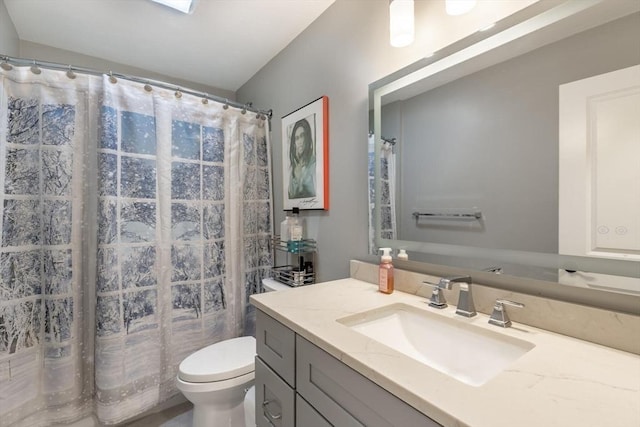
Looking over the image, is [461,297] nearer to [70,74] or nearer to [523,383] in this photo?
[523,383]

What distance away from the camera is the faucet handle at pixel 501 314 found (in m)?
0.79

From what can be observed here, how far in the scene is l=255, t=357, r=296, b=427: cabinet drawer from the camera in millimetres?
843

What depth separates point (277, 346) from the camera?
91 centimetres

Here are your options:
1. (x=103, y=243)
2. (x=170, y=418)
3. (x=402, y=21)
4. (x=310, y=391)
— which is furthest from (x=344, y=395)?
(x=170, y=418)

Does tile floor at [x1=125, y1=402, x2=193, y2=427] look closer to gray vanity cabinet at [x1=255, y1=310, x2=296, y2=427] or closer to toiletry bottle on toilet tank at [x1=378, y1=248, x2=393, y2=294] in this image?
gray vanity cabinet at [x1=255, y1=310, x2=296, y2=427]

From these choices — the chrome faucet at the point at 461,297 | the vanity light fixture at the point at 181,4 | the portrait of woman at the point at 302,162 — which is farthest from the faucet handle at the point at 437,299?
the vanity light fixture at the point at 181,4

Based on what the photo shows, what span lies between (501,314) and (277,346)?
2.22 ft

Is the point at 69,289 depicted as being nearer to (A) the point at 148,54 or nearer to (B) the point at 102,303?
(B) the point at 102,303

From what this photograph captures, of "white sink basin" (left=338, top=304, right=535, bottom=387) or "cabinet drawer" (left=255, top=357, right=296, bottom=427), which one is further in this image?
"cabinet drawer" (left=255, top=357, right=296, bottom=427)

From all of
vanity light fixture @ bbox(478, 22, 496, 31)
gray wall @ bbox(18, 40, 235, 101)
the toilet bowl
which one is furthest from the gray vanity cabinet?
gray wall @ bbox(18, 40, 235, 101)

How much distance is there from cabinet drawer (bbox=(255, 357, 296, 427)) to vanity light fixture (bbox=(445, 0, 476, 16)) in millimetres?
1304

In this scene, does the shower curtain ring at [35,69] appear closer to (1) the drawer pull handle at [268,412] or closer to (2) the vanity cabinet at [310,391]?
(2) the vanity cabinet at [310,391]

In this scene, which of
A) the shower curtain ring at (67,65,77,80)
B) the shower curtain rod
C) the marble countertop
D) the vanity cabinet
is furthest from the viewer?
the shower curtain ring at (67,65,77,80)

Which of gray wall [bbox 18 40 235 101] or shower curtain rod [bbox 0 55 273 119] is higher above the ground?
gray wall [bbox 18 40 235 101]
